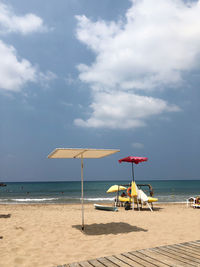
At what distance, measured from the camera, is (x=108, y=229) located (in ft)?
25.2

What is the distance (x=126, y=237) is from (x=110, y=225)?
6.64 ft

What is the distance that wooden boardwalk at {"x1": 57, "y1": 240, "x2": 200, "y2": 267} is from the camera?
11.5 feet

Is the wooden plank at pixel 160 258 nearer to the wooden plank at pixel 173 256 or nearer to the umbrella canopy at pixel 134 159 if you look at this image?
the wooden plank at pixel 173 256

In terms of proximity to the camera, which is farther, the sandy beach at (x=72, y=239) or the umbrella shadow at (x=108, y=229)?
the umbrella shadow at (x=108, y=229)

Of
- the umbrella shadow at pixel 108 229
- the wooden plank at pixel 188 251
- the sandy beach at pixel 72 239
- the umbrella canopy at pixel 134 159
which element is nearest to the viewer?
the wooden plank at pixel 188 251

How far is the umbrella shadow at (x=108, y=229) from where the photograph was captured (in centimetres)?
725

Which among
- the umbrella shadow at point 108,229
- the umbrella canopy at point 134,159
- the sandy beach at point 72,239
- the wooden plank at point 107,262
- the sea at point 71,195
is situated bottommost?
the sea at point 71,195

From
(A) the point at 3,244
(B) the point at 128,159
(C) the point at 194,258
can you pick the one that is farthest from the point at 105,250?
(B) the point at 128,159

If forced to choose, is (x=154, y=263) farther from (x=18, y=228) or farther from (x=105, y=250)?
(x=18, y=228)

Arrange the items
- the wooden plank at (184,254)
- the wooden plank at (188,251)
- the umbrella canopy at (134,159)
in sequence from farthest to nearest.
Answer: the umbrella canopy at (134,159), the wooden plank at (188,251), the wooden plank at (184,254)

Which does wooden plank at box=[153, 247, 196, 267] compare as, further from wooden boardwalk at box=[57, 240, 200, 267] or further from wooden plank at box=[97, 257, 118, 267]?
wooden plank at box=[97, 257, 118, 267]

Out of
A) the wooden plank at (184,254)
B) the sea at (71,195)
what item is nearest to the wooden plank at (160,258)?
the wooden plank at (184,254)

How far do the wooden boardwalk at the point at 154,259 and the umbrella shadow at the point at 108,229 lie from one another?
127 inches

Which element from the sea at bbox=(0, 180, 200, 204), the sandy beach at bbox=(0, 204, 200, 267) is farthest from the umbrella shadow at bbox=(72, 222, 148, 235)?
the sea at bbox=(0, 180, 200, 204)
